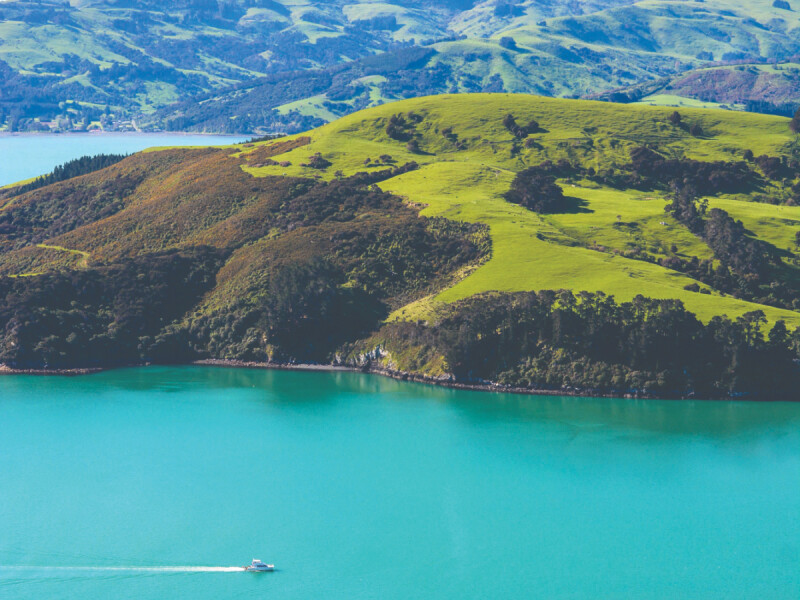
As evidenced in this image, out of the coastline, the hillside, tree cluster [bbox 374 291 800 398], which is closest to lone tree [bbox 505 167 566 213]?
the hillside

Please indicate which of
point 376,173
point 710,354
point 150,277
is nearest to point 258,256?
point 150,277

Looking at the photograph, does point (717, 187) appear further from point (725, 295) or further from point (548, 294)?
point (548, 294)

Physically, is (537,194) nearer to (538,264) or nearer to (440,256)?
(440,256)

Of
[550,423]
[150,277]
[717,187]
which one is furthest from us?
[717,187]

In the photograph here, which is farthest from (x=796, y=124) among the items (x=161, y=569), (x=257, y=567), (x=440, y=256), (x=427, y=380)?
(x=161, y=569)

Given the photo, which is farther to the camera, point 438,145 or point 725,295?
point 438,145
